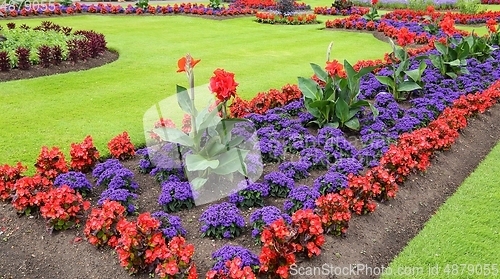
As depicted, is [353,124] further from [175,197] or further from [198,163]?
[175,197]

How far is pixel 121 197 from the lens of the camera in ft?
14.7

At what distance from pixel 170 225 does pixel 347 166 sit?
82.8 inches

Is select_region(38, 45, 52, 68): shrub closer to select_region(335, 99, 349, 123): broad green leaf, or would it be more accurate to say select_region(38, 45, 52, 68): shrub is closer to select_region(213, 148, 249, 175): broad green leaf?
select_region(335, 99, 349, 123): broad green leaf

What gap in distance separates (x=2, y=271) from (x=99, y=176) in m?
1.40

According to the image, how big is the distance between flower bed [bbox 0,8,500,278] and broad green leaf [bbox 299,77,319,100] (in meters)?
0.31

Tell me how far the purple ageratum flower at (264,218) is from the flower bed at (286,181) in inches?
0.4

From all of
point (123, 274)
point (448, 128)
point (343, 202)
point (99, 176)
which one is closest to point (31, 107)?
point (99, 176)

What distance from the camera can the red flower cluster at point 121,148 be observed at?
5.73 m

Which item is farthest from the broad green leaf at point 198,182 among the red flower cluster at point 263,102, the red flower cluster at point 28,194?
the red flower cluster at point 263,102

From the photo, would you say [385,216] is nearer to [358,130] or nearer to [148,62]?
[358,130]

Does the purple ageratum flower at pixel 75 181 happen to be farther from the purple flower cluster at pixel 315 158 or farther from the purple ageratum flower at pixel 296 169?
the purple flower cluster at pixel 315 158

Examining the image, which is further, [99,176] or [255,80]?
[255,80]

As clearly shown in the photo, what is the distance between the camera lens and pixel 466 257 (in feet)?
13.9

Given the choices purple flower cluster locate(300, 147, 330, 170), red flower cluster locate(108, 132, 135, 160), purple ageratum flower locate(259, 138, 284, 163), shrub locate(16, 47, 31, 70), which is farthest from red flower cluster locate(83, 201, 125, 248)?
shrub locate(16, 47, 31, 70)
